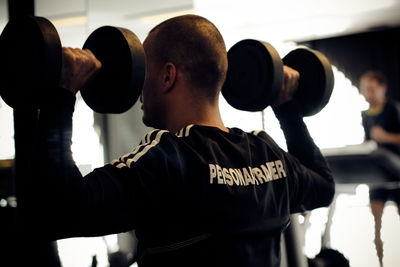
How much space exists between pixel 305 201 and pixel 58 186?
0.51m

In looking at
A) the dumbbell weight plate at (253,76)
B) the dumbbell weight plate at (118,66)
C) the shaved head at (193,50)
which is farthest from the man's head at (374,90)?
the dumbbell weight plate at (118,66)

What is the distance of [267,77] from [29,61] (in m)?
0.45

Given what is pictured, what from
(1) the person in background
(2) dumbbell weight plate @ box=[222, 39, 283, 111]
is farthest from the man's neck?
(1) the person in background

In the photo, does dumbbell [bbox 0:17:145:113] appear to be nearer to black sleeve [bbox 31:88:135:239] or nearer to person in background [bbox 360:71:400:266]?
black sleeve [bbox 31:88:135:239]

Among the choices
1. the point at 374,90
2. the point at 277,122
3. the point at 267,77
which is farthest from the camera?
the point at 374,90

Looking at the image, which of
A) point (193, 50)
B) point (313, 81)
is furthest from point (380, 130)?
point (193, 50)

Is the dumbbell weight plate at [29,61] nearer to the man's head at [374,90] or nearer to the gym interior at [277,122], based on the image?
the gym interior at [277,122]

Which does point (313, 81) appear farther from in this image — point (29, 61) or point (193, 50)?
point (29, 61)

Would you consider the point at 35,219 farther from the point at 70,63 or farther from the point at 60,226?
the point at 70,63

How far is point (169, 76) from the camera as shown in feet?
2.24

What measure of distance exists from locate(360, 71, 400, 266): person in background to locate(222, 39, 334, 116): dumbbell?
191 centimetres

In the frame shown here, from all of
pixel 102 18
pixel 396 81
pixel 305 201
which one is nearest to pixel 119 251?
pixel 102 18

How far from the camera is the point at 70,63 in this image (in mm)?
530

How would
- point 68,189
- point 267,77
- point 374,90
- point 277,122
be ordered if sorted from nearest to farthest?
point 68,189 < point 267,77 < point 277,122 < point 374,90
